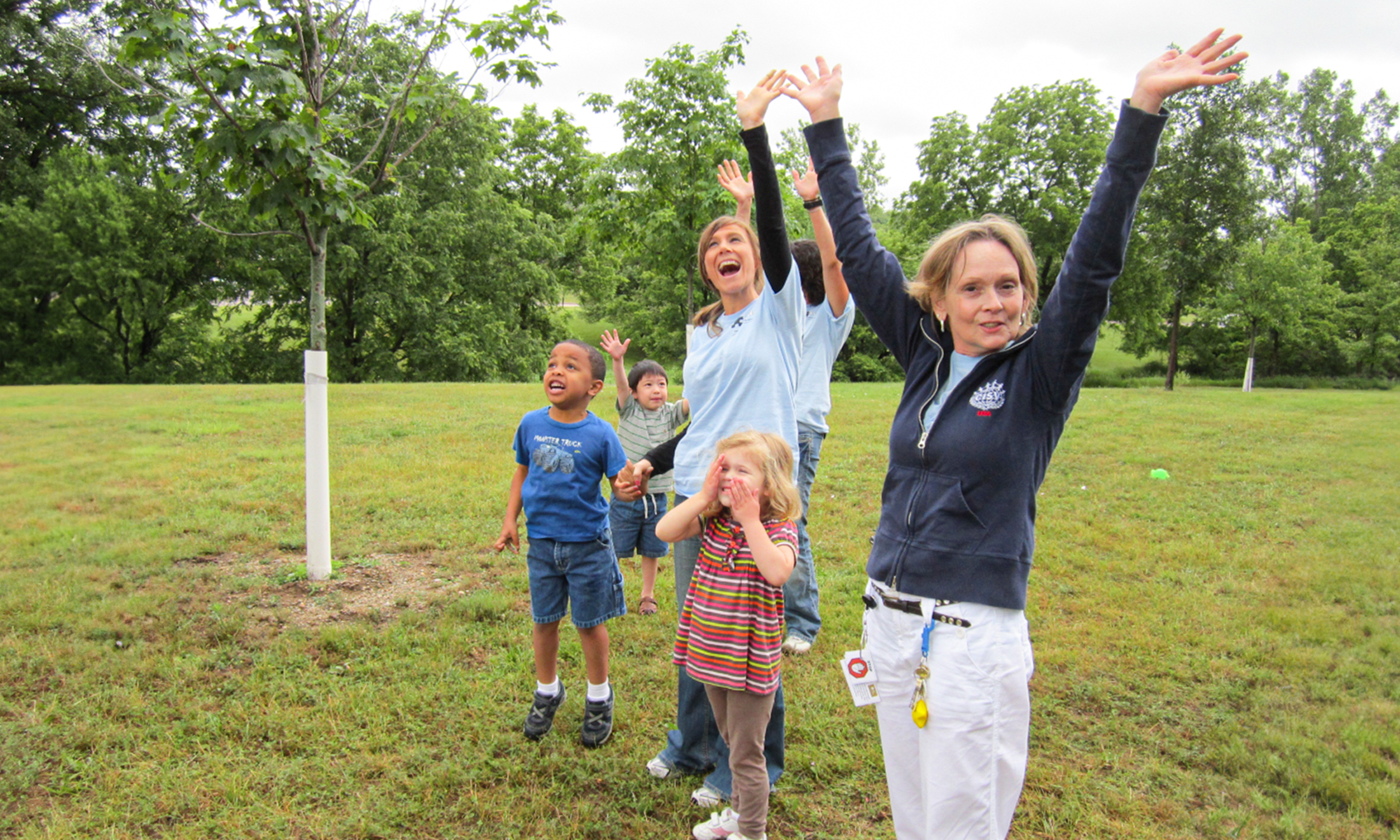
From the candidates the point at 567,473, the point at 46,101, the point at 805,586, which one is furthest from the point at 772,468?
the point at 46,101

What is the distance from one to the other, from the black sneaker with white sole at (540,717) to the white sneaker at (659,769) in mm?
576

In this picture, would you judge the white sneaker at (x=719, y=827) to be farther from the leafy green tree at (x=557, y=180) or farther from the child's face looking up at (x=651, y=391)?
the leafy green tree at (x=557, y=180)

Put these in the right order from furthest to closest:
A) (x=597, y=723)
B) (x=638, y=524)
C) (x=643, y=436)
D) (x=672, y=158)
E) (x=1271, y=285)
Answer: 1. (x=1271, y=285)
2. (x=672, y=158)
3. (x=638, y=524)
4. (x=643, y=436)
5. (x=597, y=723)

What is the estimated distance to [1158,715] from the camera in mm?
3834

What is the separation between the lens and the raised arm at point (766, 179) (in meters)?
2.36

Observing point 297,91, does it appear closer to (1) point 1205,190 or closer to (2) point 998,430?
(2) point 998,430

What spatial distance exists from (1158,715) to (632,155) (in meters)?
10.9

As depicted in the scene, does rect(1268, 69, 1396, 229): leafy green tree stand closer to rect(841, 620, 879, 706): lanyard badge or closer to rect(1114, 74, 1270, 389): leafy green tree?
rect(1114, 74, 1270, 389): leafy green tree

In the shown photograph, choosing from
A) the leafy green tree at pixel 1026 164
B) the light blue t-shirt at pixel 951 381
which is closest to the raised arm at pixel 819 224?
the light blue t-shirt at pixel 951 381

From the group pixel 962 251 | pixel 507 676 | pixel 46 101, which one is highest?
pixel 46 101

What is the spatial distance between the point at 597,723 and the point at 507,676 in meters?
0.82

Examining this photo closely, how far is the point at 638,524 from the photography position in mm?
4871

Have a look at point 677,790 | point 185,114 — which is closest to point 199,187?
point 185,114

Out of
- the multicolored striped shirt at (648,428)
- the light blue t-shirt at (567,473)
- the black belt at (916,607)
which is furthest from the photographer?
the multicolored striped shirt at (648,428)
